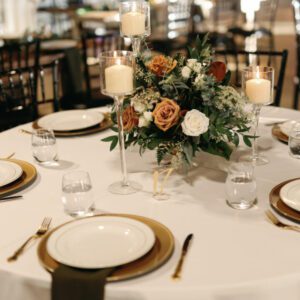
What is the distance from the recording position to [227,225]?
125 centimetres

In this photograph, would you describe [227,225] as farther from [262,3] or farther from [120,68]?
[262,3]

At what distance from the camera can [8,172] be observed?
5.15 ft

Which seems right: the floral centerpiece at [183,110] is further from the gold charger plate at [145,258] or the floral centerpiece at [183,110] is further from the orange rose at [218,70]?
the gold charger plate at [145,258]

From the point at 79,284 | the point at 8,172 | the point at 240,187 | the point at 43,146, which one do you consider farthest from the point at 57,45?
the point at 79,284

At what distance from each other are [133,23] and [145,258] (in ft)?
3.22

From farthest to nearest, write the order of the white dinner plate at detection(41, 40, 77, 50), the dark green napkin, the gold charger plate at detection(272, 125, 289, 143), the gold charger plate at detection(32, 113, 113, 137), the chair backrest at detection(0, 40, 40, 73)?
the white dinner plate at detection(41, 40, 77, 50) < the chair backrest at detection(0, 40, 40, 73) < the gold charger plate at detection(32, 113, 113, 137) < the gold charger plate at detection(272, 125, 289, 143) < the dark green napkin

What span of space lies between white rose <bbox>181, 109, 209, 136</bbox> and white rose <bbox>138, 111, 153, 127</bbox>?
0.36 feet

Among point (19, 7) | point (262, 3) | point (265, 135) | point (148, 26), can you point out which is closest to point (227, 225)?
point (265, 135)

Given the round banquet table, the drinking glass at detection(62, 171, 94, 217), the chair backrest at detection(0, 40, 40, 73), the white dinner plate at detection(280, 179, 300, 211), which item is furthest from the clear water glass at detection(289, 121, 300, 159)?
the chair backrest at detection(0, 40, 40, 73)

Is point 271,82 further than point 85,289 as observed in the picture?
Yes

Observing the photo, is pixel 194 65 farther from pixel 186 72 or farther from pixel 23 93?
pixel 23 93

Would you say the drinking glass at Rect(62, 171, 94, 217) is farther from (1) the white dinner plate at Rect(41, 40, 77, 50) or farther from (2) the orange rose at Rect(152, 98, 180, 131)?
(1) the white dinner plate at Rect(41, 40, 77, 50)

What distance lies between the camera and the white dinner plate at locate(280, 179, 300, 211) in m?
1.30

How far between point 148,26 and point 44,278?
1077 mm
